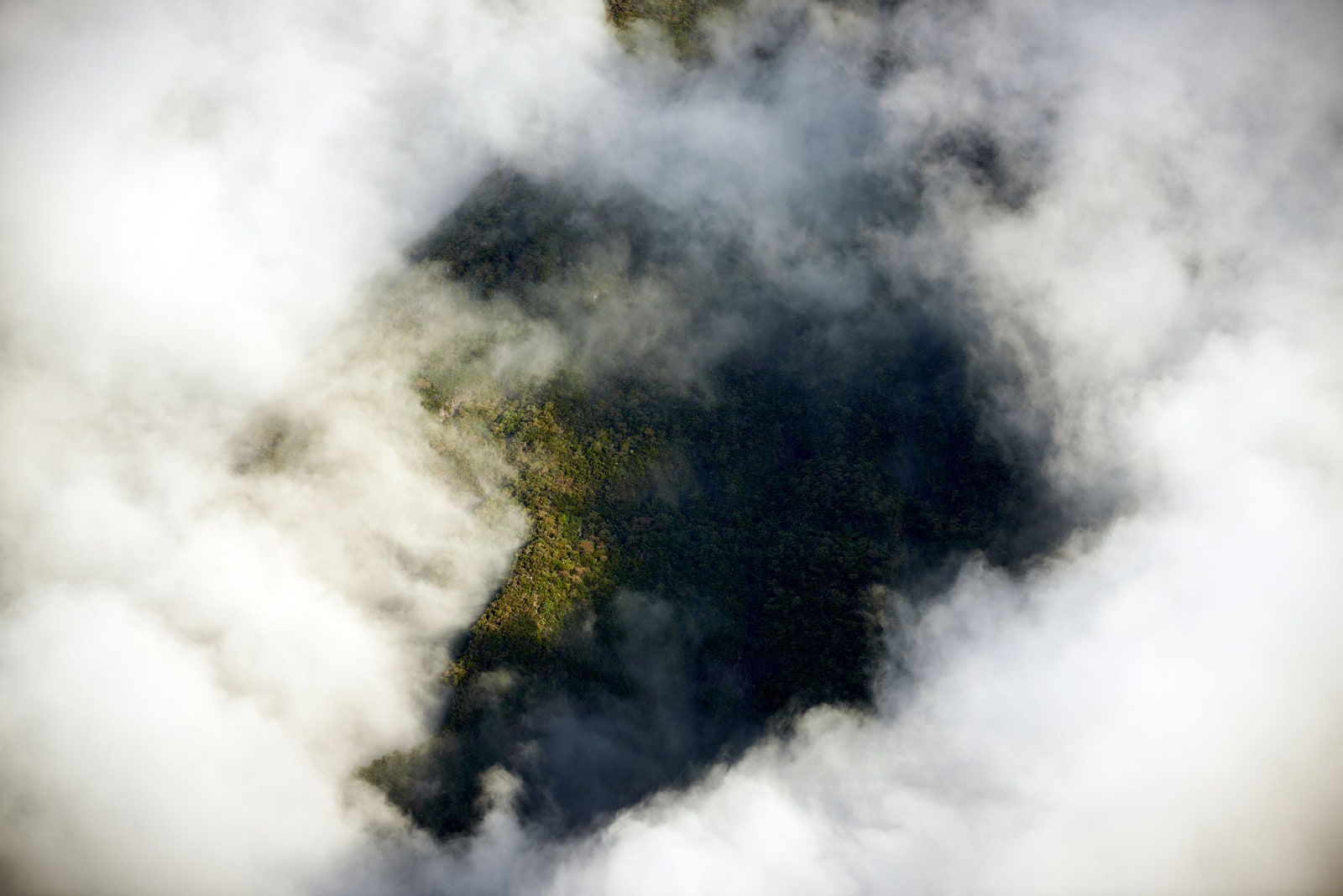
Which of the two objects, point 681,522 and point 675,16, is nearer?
point 681,522

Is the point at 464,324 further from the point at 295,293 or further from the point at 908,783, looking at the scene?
the point at 908,783

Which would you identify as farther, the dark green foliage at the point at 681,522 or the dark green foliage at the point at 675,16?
the dark green foliage at the point at 675,16

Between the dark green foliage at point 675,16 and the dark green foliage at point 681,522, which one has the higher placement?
the dark green foliage at point 675,16

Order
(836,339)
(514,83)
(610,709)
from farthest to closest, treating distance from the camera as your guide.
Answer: (514,83)
(836,339)
(610,709)

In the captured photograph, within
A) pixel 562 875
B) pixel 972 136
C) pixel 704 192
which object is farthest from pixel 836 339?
pixel 562 875

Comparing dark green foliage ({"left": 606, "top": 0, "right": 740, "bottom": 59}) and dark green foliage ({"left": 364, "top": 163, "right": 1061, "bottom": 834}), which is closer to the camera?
dark green foliage ({"left": 364, "top": 163, "right": 1061, "bottom": 834})

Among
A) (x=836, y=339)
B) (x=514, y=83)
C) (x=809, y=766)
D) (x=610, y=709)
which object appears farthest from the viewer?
(x=514, y=83)

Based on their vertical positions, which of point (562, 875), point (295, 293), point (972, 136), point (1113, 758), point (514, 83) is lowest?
point (562, 875)

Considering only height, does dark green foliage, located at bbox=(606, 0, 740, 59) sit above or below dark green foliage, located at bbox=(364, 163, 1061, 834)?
above

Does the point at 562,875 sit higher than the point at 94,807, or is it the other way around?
the point at 94,807

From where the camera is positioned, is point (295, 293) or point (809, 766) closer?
point (809, 766)

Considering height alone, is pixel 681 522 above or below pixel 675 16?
below
